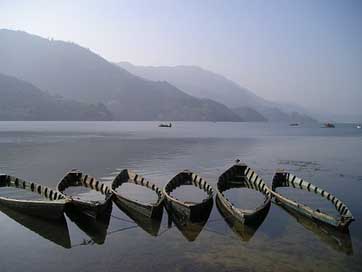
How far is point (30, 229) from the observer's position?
20734 mm

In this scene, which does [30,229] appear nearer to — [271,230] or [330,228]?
[271,230]

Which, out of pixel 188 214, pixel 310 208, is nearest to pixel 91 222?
pixel 188 214

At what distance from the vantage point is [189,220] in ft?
70.1

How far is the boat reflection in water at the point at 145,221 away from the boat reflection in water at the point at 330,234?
11.0 m

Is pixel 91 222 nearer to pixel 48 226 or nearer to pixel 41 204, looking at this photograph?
pixel 48 226

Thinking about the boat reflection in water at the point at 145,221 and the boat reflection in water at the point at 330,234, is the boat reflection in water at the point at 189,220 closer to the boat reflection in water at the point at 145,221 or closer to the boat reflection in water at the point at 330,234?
the boat reflection in water at the point at 145,221

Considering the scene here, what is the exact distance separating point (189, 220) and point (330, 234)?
31.9ft

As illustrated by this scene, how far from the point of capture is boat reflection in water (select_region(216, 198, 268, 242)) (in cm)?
2002

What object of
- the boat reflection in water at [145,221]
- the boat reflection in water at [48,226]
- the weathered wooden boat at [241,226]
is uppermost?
the weathered wooden boat at [241,226]

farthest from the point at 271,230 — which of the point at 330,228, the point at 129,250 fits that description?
the point at 129,250

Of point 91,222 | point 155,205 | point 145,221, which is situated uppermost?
point 155,205

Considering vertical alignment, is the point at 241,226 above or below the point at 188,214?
below

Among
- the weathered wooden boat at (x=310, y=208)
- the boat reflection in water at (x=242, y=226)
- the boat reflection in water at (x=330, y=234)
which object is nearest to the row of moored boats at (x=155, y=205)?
the weathered wooden boat at (x=310, y=208)

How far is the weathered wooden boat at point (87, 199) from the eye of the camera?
21.0 meters
